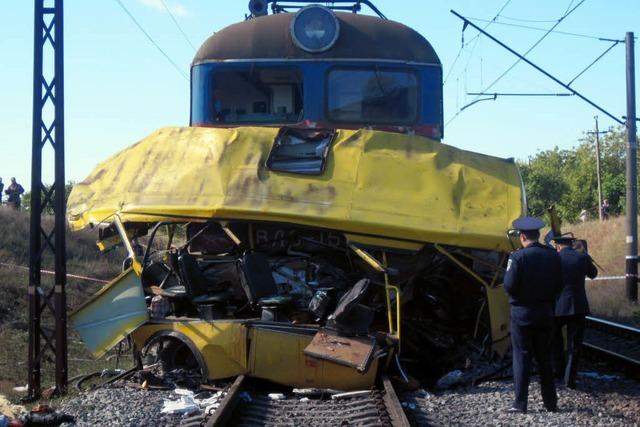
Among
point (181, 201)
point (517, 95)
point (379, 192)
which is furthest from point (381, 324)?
point (517, 95)

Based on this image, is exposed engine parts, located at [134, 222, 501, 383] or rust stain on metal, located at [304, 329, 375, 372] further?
exposed engine parts, located at [134, 222, 501, 383]

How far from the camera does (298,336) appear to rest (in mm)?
7652

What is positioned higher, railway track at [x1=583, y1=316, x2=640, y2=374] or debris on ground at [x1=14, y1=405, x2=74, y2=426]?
debris on ground at [x1=14, y1=405, x2=74, y2=426]

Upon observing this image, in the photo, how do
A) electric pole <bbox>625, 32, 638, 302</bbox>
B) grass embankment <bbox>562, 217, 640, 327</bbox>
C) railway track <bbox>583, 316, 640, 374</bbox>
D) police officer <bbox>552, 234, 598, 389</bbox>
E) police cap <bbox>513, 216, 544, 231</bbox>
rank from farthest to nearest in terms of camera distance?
electric pole <bbox>625, 32, 638, 302</bbox> < grass embankment <bbox>562, 217, 640, 327</bbox> < railway track <bbox>583, 316, 640, 374</bbox> < police officer <bbox>552, 234, 598, 389</bbox> < police cap <bbox>513, 216, 544, 231</bbox>

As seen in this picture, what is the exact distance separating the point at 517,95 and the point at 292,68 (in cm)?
864

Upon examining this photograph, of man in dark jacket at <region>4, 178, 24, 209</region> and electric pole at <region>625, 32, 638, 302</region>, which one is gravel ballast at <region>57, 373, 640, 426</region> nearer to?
electric pole at <region>625, 32, 638, 302</region>

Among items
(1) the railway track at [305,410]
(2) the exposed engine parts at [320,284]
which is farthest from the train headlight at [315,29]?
(1) the railway track at [305,410]

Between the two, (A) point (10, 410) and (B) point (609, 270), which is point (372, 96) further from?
(B) point (609, 270)

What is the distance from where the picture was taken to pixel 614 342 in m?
12.8

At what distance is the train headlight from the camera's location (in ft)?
32.9

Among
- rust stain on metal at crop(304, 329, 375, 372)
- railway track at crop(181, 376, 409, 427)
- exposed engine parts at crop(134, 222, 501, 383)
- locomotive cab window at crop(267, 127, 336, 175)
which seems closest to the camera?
railway track at crop(181, 376, 409, 427)

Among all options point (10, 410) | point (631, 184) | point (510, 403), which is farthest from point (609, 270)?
point (10, 410)

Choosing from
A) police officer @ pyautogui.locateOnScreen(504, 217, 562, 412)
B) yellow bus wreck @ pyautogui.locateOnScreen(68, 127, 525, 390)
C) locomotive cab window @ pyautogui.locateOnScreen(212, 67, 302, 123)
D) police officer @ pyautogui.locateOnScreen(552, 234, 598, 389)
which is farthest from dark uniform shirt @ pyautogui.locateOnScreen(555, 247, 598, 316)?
locomotive cab window @ pyautogui.locateOnScreen(212, 67, 302, 123)

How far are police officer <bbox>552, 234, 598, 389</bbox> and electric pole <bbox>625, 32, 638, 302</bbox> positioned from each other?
10605 mm
